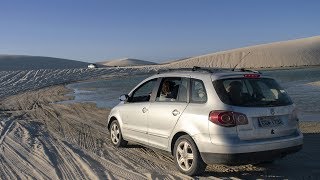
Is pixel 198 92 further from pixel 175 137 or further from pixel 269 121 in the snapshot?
pixel 269 121

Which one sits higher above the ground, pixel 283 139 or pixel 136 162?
pixel 283 139

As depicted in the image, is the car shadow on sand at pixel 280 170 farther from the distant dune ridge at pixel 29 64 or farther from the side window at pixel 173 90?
the distant dune ridge at pixel 29 64

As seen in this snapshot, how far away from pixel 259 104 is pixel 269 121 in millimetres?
271

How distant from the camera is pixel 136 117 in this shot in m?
8.82

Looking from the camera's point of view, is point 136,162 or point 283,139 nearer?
point 283,139

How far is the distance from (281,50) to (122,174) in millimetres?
117100

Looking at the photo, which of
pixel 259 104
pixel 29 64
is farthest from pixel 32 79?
pixel 29 64

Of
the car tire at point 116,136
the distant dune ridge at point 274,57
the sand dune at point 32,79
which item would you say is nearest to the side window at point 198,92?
the car tire at point 116,136

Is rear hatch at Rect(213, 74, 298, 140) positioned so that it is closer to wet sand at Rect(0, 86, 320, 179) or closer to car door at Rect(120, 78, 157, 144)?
wet sand at Rect(0, 86, 320, 179)

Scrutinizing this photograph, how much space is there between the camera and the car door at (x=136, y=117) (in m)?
8.52

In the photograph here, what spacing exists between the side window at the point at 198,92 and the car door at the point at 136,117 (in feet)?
4.21

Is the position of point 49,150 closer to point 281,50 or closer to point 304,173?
point 304,173

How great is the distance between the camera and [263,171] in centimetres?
745

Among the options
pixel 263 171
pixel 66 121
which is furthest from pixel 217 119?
pixel 66 121
